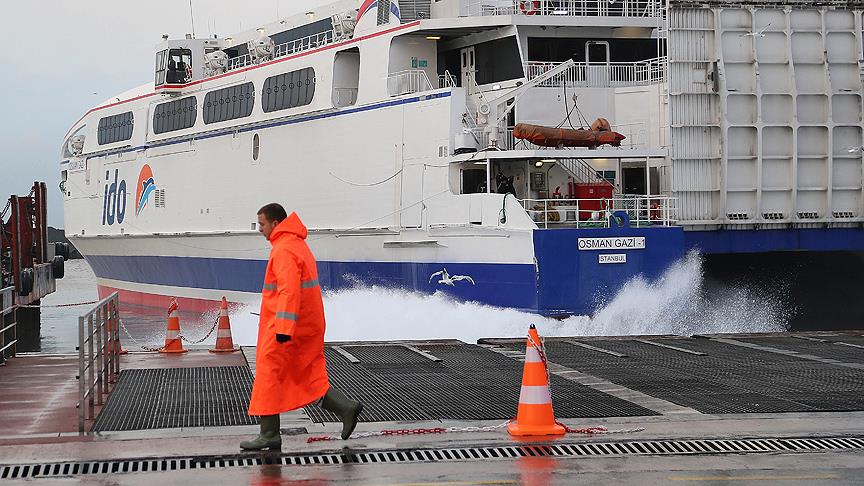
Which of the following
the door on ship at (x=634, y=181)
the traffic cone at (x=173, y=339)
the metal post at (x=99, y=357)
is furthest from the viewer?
the door on ship at (x=634, y=181)

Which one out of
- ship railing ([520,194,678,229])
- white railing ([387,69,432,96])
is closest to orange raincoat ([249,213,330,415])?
ship railing ([520,194,678,229])

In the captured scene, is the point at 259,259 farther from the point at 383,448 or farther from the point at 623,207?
the point at 383,448

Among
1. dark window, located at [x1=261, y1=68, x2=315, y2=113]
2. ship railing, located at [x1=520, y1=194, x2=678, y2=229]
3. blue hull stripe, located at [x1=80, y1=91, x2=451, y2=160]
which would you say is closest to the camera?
ship railing, located at [x1=520, y1=194, x2=678, y2=229]

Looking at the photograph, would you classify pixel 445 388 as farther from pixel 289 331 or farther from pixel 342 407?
pixel 289 331

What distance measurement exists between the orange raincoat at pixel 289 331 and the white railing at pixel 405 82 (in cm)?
1535

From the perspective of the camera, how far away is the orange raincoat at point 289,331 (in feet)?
26.5

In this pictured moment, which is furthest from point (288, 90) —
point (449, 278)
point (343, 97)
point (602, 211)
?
point (602, 211)

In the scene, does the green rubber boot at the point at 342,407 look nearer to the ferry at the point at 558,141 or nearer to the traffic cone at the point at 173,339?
the traffic cone at the point at 173,339

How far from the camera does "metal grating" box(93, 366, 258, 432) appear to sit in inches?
373

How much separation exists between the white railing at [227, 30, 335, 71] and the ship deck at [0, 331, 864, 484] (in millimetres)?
15680

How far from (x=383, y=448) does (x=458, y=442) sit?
52 centimetres

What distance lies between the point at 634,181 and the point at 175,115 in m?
14.9

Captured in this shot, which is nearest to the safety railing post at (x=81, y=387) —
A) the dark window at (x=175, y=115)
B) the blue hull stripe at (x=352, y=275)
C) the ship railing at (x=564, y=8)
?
the blue hull stripe at (x=352, y=275)

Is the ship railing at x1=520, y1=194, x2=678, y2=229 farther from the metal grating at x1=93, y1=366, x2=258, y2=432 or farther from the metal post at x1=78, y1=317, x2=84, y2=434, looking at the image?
the metal post at x1=78, y1=317, x2=84, y2=434
